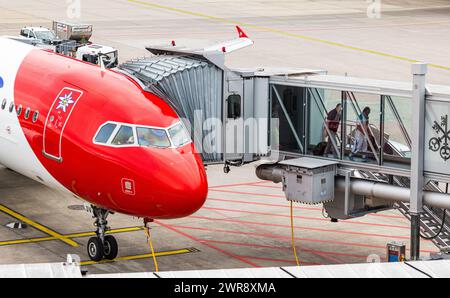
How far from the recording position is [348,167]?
96.4ft

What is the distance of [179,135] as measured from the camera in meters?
27.9

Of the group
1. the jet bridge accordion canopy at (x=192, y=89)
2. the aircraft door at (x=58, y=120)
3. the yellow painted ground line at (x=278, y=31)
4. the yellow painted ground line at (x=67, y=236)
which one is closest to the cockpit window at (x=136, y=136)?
the aircraft door at (x=58, y=120)

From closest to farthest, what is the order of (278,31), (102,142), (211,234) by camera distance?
(102,142) < (211,234) < (278,31)

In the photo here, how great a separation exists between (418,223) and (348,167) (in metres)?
2.85

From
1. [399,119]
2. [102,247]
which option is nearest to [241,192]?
[102,247]

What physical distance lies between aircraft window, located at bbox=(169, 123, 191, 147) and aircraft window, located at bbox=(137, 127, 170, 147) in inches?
7.5

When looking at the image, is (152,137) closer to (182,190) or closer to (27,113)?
(182,190)

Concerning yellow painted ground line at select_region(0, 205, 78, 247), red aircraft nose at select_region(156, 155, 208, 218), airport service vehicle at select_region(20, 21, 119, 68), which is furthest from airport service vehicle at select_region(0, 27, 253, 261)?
airport service vehicle at select_region(20, 21, 119, 68)

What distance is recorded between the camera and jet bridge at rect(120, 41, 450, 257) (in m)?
27.3

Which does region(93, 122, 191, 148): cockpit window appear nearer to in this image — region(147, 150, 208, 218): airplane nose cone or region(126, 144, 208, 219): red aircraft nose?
region(126, 144, 208, 219): red aircraft nose

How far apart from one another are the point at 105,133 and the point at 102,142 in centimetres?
25

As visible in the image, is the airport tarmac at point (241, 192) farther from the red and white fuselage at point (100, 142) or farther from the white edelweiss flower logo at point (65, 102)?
the white edelweiss flower logo at point (65, 102)

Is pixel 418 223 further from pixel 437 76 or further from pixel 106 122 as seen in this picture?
pixel 437 76
